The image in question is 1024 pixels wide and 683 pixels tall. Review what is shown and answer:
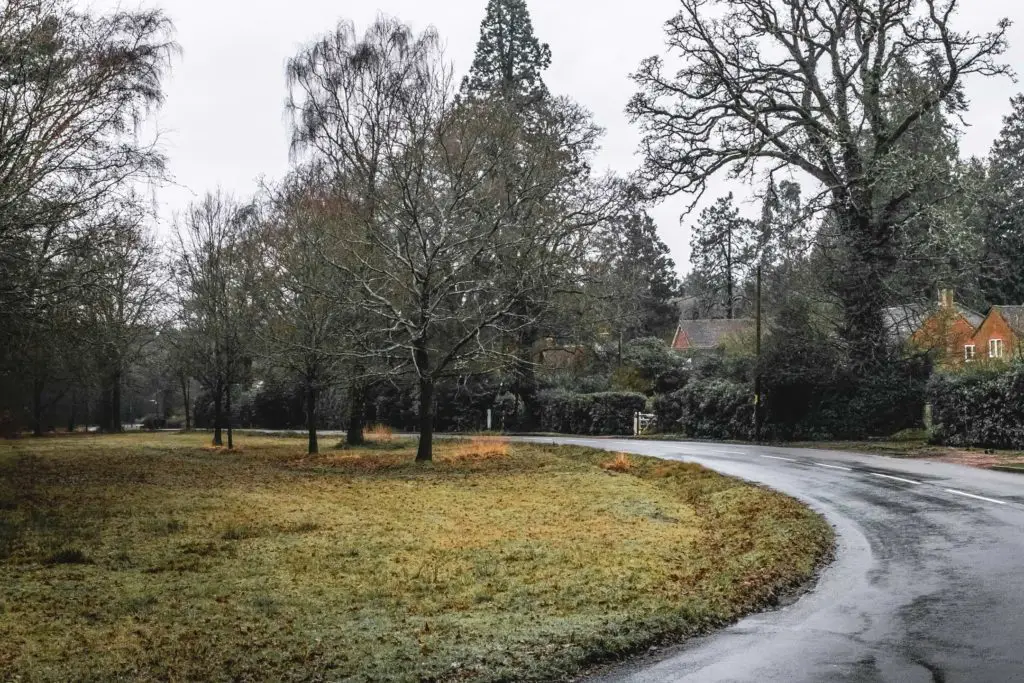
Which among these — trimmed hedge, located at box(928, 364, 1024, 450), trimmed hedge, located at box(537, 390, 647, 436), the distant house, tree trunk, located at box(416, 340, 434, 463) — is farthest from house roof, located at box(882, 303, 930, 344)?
tree trunk, located at box(416, 340, 434, 463)

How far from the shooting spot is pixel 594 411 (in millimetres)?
42375

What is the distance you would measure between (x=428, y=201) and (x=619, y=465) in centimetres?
899

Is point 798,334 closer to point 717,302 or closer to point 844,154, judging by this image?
point 844,154

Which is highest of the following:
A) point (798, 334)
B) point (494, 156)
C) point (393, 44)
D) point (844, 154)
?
point (393, 44)

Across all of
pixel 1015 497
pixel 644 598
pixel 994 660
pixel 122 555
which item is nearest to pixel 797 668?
pixel 994 660

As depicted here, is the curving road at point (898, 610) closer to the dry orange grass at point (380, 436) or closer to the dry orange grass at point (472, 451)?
the dry orange grass at point (472, 451)

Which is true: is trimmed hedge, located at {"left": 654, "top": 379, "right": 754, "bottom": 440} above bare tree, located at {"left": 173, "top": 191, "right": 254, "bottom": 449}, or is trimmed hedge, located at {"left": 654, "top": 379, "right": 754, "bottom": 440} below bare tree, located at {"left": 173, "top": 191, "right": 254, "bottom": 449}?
below

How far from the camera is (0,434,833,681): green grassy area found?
6746 millimetres

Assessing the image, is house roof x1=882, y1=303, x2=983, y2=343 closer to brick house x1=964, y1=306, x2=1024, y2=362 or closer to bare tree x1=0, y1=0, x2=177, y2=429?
bare tree x1=0, y1=0, x2=177, y2=429

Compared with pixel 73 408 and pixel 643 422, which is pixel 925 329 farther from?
pixel 73 408

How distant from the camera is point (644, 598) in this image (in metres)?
8.50

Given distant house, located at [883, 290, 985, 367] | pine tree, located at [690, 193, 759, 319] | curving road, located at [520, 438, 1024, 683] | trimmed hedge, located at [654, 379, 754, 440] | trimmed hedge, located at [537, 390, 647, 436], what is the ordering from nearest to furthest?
curving road, located at [520, 438, 1024, 683] < distant house, located at [883, 290, 985, 367] < trimmed hedge, located at [654, 379, 754, 440] < trimmed hedge, located at [537, 390, 647, 436] < pine tree, located at [690, 193, 759, 319]

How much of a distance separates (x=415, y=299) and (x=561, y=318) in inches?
502

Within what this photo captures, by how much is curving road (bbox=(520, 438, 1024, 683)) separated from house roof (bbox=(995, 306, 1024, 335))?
48353mm
